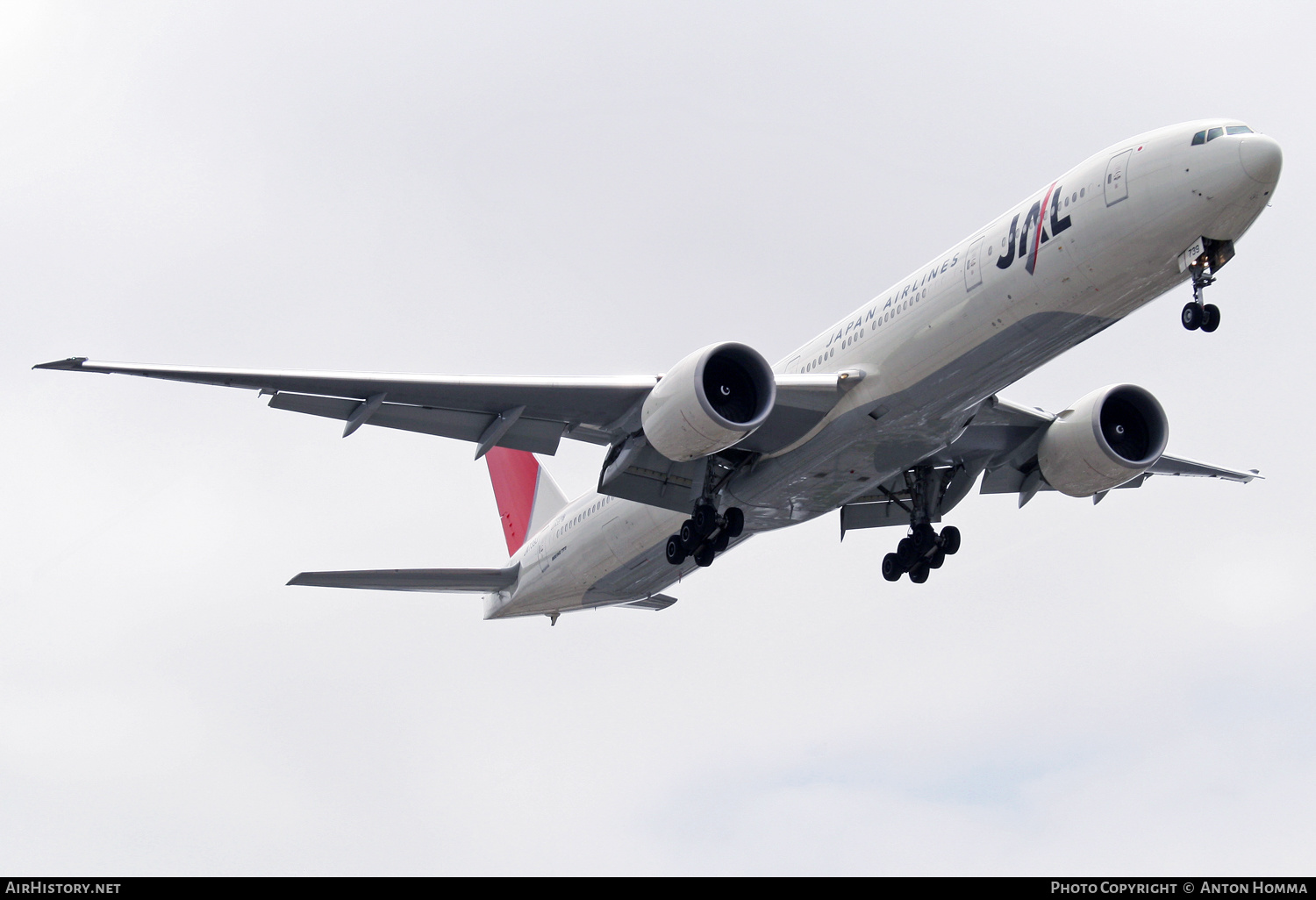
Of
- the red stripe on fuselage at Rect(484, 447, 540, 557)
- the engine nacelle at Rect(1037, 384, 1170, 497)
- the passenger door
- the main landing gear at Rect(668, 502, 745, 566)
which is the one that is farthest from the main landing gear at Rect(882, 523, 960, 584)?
the red stripe on fuselage at Rect(484, 447, 540, 557)

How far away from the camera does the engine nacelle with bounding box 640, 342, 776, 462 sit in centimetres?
1936

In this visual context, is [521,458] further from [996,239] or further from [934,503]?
[996,239]

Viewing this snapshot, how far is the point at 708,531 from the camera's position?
22.7 m

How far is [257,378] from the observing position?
19.6 meters

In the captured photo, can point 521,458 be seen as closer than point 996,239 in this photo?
No

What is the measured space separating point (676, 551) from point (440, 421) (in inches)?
194

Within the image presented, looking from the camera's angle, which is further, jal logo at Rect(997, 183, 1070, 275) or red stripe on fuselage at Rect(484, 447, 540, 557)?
red stripe on fuselage at Rect(484, 447, 540, 557)

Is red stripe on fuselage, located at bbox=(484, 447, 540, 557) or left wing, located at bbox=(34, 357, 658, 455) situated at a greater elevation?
red stripe on fuselage, located at bbox=(484, 447, 540, 557)

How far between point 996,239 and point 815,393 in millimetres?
3675

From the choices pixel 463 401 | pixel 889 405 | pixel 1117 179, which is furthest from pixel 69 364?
pixel 1117 179

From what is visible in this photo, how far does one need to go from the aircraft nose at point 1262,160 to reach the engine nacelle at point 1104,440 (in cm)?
787

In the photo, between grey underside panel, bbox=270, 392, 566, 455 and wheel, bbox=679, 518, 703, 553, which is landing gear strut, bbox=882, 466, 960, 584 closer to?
wheel, bbox=679, 518, 703, 553

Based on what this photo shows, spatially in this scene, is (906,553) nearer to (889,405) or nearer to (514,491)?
(889,405)

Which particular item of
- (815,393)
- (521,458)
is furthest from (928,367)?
(521,458)
